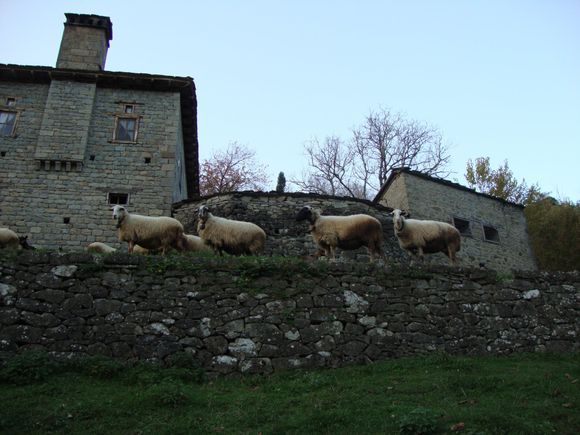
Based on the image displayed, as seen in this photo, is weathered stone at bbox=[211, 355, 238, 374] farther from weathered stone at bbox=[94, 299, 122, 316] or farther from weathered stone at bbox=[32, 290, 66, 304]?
weathered stone at bbox=[32, 290, 66, 304]

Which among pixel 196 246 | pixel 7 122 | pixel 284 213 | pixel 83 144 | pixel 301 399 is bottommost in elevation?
pixel 301 399

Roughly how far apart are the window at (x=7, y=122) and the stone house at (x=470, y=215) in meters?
14.3

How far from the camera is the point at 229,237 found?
1223cm

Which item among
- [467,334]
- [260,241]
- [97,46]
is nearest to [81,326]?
[260,241]

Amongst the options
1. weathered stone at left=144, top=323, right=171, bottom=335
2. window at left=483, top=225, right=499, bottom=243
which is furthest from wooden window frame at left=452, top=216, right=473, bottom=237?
weathered stone at left=144, top=323, right=171, bottom=335

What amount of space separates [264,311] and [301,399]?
2.19 meters

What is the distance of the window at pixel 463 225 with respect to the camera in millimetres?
20953

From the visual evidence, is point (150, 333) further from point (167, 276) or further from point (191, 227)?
point (191, 227)

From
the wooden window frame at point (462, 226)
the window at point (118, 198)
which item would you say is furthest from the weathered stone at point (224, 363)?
the wooden window frame at point (462, 226)

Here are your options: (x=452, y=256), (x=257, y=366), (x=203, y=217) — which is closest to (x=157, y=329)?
(x=257, y=366)

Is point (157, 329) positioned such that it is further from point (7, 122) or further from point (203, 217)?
point (7, 122)

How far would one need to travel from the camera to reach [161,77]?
19781 millimetres

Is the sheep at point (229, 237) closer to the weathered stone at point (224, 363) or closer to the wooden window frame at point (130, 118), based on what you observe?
the weathered stone at point (224, 363)

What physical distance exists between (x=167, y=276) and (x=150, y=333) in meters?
1.15
